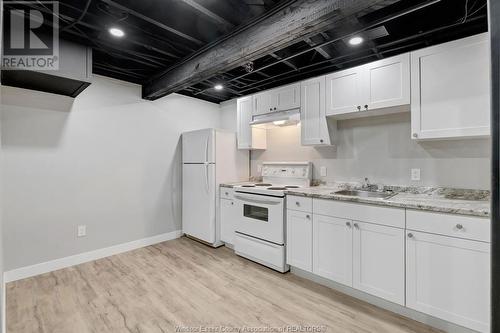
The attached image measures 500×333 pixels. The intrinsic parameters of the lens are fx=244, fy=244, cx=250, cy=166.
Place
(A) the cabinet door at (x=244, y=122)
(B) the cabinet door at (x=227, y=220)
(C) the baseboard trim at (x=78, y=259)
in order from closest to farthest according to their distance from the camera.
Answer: (C) the baseboard trim at (x=78, y=259) < (B) the cabinet door at (x=227, y=220) < (A) the cabinet door at (x=244, y=122)

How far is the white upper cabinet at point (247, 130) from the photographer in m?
3.72

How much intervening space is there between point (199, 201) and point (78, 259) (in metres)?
1.67

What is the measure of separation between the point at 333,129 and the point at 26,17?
125 inches

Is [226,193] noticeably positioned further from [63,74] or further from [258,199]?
[63,74]

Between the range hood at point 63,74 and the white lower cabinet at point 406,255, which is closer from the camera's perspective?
the white lower cabinet at point 406,255

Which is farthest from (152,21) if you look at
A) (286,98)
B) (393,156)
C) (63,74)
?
(393,156)

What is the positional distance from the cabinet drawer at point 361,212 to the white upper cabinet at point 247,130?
1594mm

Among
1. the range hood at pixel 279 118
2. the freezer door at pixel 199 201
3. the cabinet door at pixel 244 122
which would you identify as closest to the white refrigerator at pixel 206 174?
the freezer door at pixel 199 201

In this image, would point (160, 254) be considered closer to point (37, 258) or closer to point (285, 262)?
point (37, 258)

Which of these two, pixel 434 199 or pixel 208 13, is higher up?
pixel 208 13

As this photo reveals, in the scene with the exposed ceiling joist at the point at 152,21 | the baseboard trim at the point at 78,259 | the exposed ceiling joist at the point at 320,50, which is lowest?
the baseboard trim at the point at 78,259

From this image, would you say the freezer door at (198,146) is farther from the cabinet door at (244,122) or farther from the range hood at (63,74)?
the range hood at (63,74)

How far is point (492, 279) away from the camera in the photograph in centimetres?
109

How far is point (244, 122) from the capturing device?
380cm
